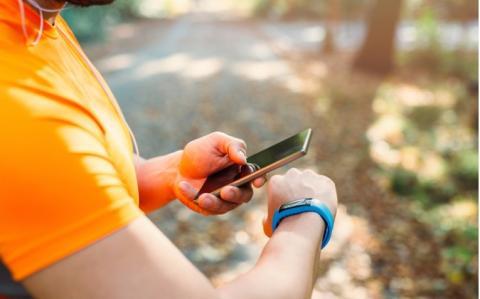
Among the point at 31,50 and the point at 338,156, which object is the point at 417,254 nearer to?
the point at 338,156

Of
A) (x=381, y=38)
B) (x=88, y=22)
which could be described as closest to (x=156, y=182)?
(x=381, y=38)

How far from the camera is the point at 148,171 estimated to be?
73.7 inches

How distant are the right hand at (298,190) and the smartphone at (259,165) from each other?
0.17 ft

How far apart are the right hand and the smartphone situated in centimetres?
5

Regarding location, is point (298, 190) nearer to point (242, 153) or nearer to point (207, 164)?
point (242, 153)

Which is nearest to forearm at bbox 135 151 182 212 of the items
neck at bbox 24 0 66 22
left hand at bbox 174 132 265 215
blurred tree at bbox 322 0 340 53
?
left hand at bbox 174 132 265 215

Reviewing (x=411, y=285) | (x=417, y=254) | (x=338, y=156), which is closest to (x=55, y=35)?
(x=411, y=285)

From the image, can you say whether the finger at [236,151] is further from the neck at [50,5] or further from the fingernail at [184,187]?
the neck at [50,5]

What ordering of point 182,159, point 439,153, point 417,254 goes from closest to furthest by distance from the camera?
point 182,159
point 417,254
point 439,153

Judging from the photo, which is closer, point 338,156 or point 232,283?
point 232,283

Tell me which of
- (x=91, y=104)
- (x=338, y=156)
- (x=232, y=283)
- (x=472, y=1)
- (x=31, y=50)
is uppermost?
(x=31, y=50)

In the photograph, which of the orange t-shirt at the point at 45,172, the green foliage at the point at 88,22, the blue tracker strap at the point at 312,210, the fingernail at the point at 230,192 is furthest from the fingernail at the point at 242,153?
the green foliage at the point at 88,22

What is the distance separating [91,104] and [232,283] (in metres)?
0.45

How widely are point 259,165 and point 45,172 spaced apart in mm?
712
